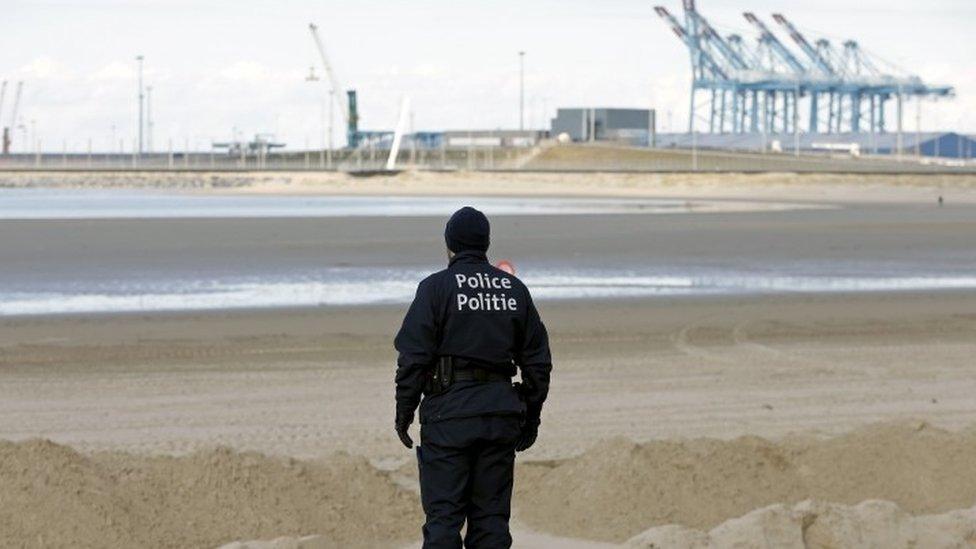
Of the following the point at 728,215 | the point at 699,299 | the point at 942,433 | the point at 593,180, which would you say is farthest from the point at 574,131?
the point at 942,433

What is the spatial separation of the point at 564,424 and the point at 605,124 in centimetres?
14652

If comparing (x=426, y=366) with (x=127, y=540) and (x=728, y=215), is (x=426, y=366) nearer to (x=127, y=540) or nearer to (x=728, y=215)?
(x=127, y=540)

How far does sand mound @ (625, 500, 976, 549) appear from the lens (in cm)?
740

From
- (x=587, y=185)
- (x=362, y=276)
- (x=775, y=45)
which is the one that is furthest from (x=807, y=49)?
(x=362, y=276)

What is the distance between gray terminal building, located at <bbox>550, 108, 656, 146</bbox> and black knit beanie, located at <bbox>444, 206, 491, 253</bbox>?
5393 inches

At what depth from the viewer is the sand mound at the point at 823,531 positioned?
291 inches

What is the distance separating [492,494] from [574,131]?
14748 cm

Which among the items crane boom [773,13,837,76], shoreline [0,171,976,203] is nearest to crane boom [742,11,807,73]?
crane boom [773,13,837,76]

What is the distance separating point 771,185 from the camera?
8456cm

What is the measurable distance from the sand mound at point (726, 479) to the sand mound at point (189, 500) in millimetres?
829

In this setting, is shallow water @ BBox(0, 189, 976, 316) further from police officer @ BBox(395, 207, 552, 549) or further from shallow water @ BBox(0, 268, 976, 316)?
police officer @ BBox(395, 207, 552, 549)

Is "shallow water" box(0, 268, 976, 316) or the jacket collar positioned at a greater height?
the jacket collar

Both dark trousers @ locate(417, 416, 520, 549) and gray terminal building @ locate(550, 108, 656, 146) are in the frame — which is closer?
dark trousers @ locate(417, 416, 520, 549)

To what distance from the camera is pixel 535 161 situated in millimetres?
123125
